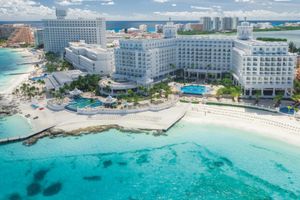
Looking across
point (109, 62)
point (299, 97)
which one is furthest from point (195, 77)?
point (299, 97)

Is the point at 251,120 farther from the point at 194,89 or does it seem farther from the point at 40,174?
the point at 40,174

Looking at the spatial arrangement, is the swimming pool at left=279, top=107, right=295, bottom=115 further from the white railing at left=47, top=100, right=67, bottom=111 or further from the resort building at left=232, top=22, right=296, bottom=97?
the white railing at left=47, top=100, right=67, bottom=111

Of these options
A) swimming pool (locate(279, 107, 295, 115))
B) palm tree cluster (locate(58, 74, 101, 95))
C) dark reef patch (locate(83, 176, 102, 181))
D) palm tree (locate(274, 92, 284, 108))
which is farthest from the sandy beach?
dark reef patch (locate(83, 176, 102, 181))

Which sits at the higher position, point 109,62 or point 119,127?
point 109,62

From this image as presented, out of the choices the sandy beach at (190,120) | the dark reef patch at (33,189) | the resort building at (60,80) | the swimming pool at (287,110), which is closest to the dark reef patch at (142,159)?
the sandy beach at (190,120)

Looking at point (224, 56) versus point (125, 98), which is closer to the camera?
point (125, 98)

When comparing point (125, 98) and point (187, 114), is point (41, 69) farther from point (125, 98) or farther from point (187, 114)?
point (187, 114)
